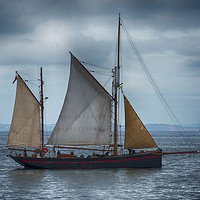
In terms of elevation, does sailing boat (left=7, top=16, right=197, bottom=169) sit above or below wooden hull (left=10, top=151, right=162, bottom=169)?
above

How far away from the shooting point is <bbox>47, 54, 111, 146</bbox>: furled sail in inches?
2158

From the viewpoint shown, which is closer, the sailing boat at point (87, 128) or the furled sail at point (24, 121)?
the sailing boat at point (87, 128)

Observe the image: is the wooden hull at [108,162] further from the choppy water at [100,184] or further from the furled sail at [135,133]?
the furled sail at [135,133]

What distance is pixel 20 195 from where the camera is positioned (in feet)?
128

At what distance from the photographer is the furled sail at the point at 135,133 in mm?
53750

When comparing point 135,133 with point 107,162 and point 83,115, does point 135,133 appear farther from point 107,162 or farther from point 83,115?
point 83,115

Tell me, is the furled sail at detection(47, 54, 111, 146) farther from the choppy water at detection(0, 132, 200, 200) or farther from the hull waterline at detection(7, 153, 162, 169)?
the choppy water at detection(0, 132, 200, 200)

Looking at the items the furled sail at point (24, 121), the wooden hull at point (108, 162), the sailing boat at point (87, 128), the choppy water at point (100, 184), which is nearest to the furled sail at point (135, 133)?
the sailing boat at point (87, 128)

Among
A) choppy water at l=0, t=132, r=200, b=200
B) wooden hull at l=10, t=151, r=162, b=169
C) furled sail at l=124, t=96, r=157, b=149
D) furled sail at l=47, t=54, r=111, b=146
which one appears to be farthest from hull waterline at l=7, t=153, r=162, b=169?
furled sail at l=47, t=54, r=111, b=146

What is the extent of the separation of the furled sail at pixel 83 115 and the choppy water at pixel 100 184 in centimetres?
444

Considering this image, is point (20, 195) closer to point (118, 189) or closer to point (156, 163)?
point (118, 189)

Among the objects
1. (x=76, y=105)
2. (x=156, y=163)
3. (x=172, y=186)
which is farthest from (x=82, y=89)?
(x=172, y=186)

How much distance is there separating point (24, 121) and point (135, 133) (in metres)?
15.4

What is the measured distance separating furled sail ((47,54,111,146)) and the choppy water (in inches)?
175
